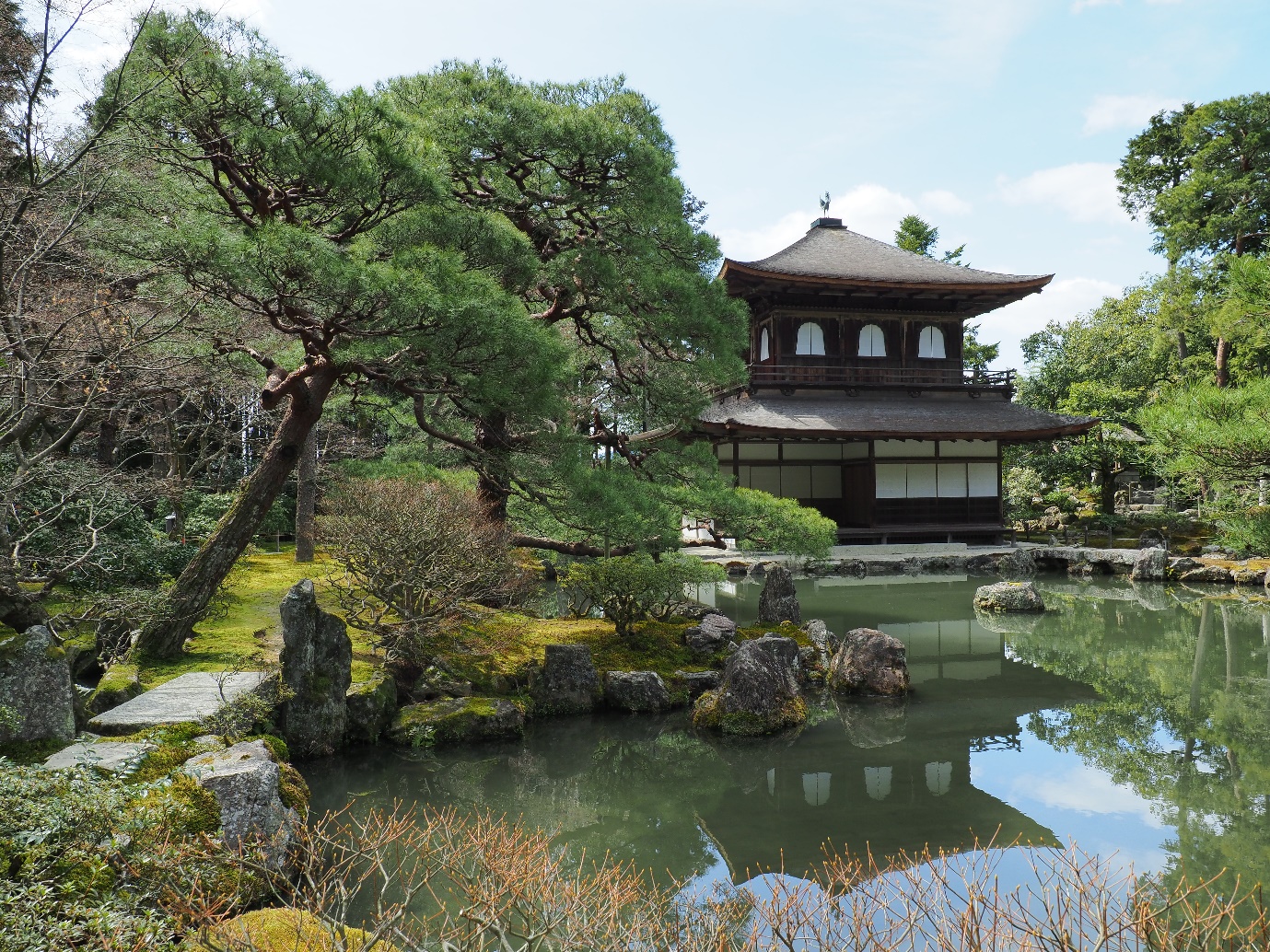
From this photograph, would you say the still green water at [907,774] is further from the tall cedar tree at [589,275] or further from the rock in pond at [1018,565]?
the rock in pond at [1018,565]

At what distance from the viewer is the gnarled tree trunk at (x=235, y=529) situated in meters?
6.44

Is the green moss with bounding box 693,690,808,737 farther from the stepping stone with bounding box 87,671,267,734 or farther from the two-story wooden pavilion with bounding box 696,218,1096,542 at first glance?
the two-story wooden pavilion with bounding box 696,218,1096,542

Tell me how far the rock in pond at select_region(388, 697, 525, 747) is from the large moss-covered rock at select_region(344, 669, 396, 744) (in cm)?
11

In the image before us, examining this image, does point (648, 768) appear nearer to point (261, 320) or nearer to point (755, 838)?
point (755, 838)

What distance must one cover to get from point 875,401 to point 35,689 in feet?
58.0

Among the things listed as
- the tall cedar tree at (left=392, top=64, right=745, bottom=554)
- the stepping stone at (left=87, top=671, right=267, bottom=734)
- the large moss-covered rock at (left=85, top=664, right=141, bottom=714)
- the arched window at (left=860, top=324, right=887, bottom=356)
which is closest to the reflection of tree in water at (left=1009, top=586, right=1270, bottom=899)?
the tall cedar tree at (left=392, top=64, right=745, bottom=554)

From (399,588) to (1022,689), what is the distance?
20.7ft

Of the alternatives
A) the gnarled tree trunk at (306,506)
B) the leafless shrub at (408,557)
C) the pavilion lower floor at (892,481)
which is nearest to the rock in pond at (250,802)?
the leafless shrub at (408,557)

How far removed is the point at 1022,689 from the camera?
27.6ft

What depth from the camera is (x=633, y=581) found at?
8.41m

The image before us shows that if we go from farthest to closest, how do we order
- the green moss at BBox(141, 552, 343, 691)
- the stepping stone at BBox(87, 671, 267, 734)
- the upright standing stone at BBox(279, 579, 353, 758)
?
the green moss at BBox(141, 552, 343, 691) < the upright standing stone at BBox(279, 579, 353, 758) < the stepping stone at BBox(87, 671, 267, 734)

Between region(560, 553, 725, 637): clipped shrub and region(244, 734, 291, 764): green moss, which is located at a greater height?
region(560, 553, 725, 637): clipped shrub

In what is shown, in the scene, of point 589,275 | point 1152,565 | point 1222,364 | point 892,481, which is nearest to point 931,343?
point 892,481

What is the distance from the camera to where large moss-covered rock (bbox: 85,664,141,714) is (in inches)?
211
